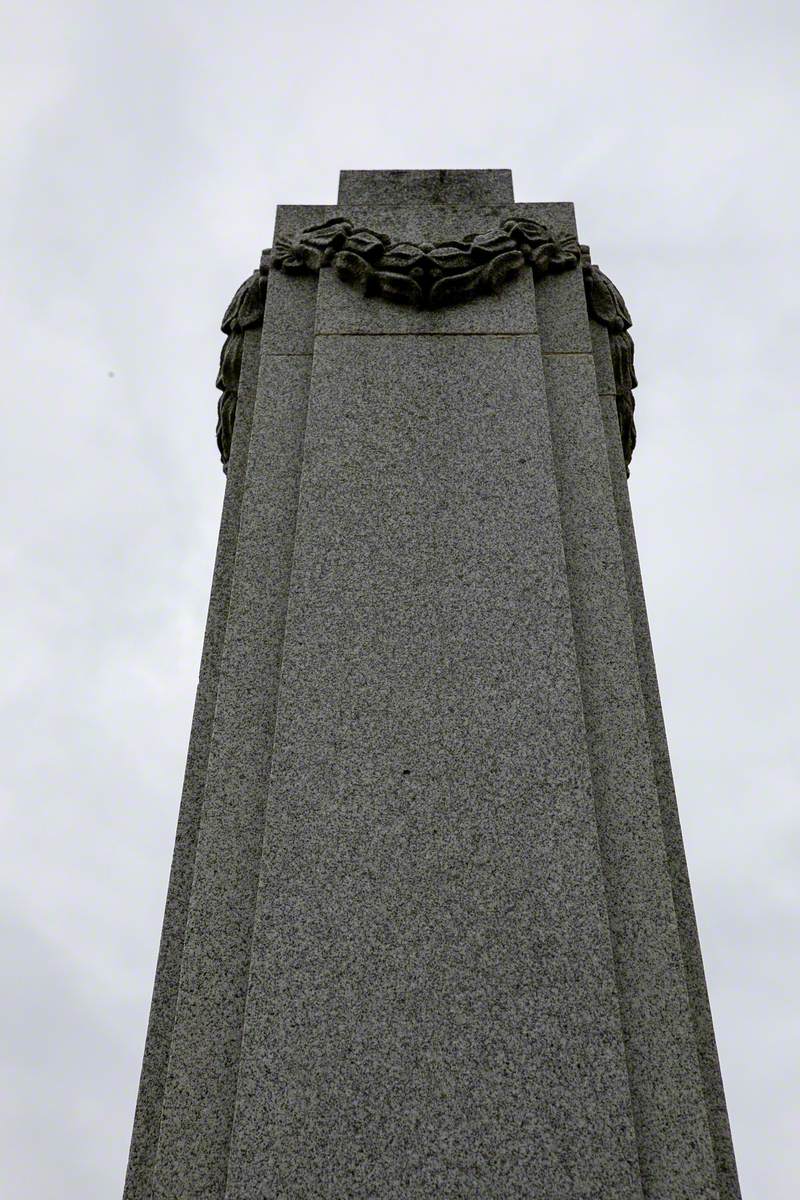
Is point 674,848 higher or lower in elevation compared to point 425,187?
lower

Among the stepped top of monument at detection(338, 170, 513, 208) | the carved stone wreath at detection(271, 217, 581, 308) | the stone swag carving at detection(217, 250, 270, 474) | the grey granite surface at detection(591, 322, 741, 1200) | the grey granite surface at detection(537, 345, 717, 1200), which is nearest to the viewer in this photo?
the grey granite surface at detection(537, 345, 717, 1200)

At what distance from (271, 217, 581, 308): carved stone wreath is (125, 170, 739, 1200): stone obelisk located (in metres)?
0.03

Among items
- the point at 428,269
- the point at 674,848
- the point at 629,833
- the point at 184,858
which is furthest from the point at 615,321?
the point at 184,858

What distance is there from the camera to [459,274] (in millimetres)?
7359

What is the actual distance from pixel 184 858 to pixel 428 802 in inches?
48.4

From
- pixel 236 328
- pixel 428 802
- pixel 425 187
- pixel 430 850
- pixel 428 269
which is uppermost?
pixel 425 187

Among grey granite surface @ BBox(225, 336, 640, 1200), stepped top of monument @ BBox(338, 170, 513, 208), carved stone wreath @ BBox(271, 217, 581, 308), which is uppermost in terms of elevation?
stepped top of monument @ BBox(338, 170, 513, 208)

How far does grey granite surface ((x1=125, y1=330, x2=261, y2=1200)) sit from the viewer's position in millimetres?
4539

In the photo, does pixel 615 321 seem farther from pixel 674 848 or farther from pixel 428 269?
→ pixel 674 848

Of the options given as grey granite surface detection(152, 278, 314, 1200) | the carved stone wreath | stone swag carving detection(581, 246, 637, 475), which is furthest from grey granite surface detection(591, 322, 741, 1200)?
grey granite surface detection(152, 278, 314, 1200)

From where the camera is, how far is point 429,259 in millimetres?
7352

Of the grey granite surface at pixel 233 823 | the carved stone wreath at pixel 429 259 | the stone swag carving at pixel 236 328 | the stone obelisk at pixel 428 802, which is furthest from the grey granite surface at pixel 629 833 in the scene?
the stone swag carving at pixel 236 328

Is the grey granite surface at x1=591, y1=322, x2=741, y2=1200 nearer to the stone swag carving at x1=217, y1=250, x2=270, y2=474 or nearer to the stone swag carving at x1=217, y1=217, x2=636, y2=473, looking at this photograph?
the stone swag carving at x1=217, y1=217, x2=636, y2=473

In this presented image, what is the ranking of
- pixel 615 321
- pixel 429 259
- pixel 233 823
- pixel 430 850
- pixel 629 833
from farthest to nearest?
pixel 615 321
pixel 429 259
pixel 233 823
pixel 629 833
pixel 430 850
